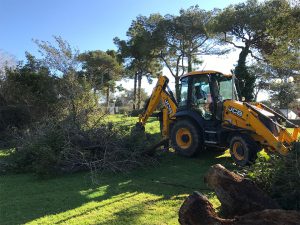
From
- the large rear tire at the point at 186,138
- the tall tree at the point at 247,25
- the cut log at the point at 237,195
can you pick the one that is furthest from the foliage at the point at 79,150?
the tall tree at the point at 247,25

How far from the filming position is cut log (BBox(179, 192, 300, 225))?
454 centimetres

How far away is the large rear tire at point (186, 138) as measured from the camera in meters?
11.8

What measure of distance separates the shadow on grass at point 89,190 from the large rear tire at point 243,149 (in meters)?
0.94

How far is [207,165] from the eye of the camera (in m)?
11.0

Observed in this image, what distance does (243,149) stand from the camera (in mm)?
10133

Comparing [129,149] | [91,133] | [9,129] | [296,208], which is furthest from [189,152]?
[9,129]

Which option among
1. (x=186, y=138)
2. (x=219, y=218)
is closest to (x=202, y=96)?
(x=186, y=138)

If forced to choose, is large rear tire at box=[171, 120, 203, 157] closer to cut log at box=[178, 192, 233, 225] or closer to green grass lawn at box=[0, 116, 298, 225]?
green grass lawn at box=[0, 116, 298, 225]

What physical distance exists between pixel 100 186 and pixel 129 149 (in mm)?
2480

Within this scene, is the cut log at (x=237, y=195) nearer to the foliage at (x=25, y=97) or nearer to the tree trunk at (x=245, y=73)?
the foliage at (x=25, y=97)

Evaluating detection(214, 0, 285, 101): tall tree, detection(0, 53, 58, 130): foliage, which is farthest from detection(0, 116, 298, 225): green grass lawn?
detection(214, 0, 285, 101): tall tree

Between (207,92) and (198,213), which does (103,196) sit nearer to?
(198,213)

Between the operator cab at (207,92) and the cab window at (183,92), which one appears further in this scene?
the cab window at (183,92)

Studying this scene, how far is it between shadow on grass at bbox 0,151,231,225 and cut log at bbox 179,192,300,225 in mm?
1612
